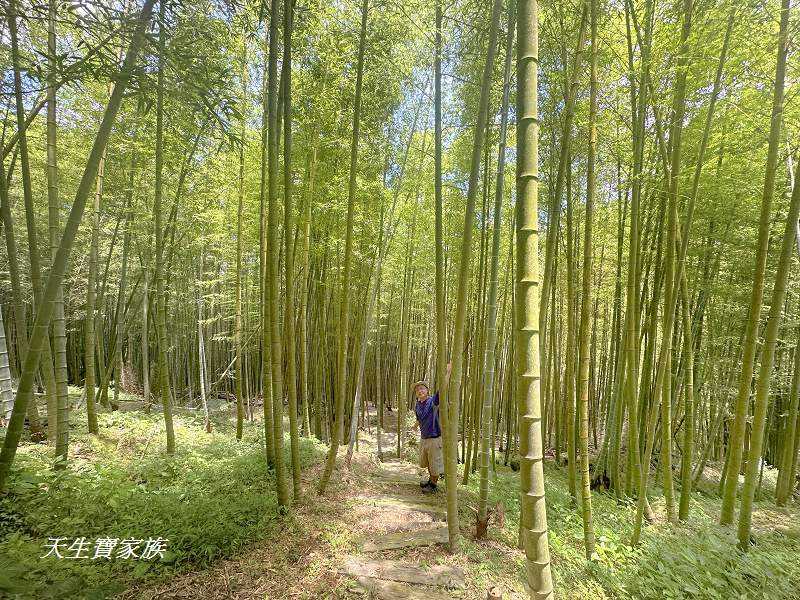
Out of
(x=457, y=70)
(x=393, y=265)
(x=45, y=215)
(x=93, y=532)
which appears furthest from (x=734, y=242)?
(x=45, y=215)

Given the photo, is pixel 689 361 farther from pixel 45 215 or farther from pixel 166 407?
pixel 45 215

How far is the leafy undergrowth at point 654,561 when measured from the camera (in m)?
2.56

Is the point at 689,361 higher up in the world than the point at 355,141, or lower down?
lower down

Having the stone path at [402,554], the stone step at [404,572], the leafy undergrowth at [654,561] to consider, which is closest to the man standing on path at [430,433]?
the stone path at [402,554]

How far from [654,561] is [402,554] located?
192 centimetres

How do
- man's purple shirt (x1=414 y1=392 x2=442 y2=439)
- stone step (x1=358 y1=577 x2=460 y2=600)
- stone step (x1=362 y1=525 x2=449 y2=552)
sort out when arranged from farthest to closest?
man's purple shirt (x1=414 y1=392 x2=442 y2=439)
stone step (x1=362 y1=525 x2=449 y2=552)
stone step (x1=358 y1=577 x2=460 y2=600)

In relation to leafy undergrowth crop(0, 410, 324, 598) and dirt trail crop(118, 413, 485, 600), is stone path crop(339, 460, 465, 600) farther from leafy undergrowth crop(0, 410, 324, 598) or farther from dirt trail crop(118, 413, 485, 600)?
leafy undergrowth crop(0, 410, 324, 598)

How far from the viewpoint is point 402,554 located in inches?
113

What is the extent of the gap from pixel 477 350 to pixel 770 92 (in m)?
3.69

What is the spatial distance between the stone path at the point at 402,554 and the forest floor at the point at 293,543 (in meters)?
0.01

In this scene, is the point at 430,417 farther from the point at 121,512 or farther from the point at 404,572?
the point at 121,512

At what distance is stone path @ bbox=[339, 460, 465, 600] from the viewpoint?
249 cm

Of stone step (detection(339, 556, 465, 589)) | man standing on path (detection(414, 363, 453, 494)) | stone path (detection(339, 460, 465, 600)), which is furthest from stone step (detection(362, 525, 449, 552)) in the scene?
man standing on path (detection(414, 363, 453, 494))

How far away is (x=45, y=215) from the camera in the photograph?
914cm
